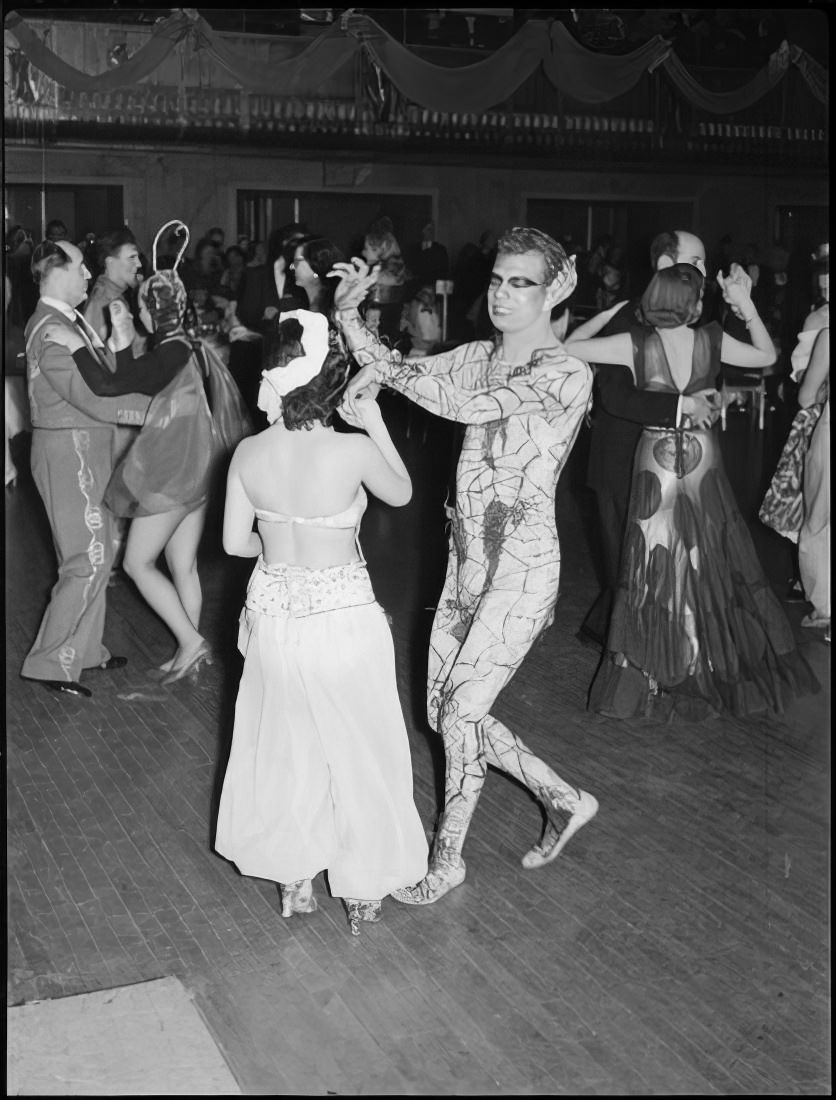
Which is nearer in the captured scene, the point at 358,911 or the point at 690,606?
the point at 358,911

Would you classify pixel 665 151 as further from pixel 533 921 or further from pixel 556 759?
pixel 533 921

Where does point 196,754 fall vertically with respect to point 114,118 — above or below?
below

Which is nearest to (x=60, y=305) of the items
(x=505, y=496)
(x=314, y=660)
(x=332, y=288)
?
(x=332, y=288)

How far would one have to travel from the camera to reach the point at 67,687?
512 centimetres

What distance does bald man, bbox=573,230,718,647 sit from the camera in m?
4.75

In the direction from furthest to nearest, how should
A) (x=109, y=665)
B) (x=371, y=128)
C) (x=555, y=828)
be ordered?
1. (x=371, y=128)
2. (x=109, y=665)
3. (x=555, y=828)

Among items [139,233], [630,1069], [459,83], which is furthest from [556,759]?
[139,233]

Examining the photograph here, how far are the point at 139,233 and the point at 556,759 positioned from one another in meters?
9.78

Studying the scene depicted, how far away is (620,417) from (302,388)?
6.63 feet

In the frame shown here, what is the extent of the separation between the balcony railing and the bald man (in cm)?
583

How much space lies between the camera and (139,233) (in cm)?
1301

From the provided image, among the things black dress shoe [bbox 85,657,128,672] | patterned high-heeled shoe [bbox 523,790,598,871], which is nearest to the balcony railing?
black dress shoe [bbox 85,657,128,672]

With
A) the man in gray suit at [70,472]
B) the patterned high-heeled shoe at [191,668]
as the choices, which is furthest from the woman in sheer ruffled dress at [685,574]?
the man in gray suit at [70,472]

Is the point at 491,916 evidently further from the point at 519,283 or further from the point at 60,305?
the point at 60,305
